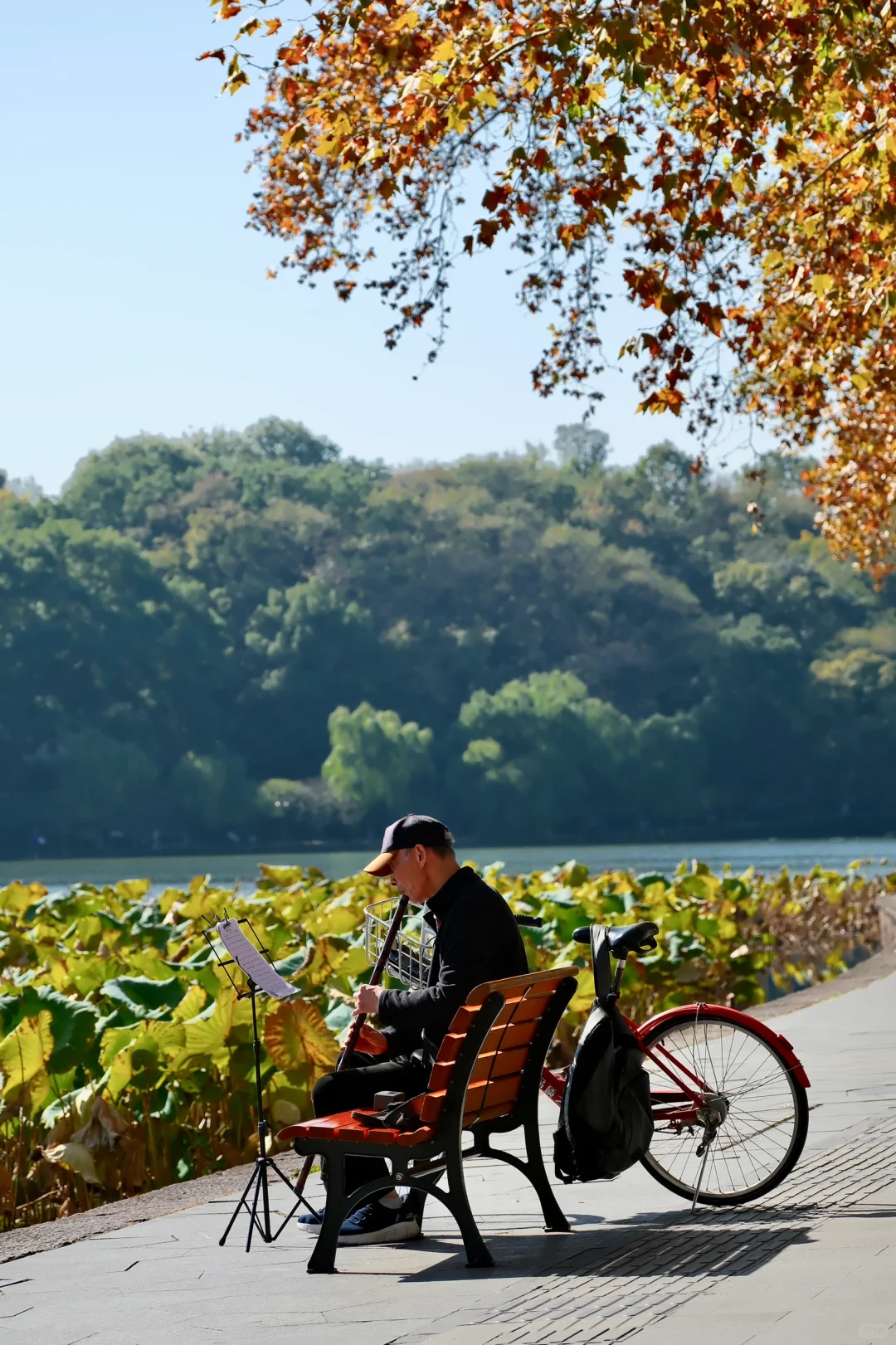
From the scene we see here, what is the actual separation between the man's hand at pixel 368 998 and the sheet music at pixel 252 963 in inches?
7.3

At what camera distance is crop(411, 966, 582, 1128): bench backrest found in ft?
16.0

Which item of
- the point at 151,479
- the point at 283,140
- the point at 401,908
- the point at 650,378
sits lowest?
the point at 401,908

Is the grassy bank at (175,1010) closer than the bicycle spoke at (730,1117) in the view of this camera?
No

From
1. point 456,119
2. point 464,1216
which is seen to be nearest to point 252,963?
point 464,1216

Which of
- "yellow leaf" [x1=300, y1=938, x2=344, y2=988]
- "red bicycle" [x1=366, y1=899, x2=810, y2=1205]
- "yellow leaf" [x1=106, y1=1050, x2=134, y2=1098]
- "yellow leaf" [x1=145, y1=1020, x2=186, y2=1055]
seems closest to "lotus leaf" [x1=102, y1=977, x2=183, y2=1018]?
"yellow leaf" [x1=145, y1=1020, x2=186, y2=1055]

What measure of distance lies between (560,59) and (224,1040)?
4.43 m

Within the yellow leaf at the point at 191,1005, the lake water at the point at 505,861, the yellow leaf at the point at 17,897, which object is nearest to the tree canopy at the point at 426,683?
the lake water at the point at 505,861

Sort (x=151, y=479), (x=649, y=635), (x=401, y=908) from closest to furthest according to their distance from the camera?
1. (x=401, y=908)
2. (x=649, y=635)
3. (x=151, y=479)

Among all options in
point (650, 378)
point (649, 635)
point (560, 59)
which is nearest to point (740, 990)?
point (650, 378)

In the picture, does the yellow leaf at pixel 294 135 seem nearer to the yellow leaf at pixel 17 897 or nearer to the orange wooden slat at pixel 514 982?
the orange wooden slat at pixel 514 982

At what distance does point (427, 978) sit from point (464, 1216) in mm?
724

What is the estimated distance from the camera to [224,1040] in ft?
23.9

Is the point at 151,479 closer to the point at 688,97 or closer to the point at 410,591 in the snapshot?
the point at 410,591

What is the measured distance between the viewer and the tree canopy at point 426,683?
3413 inches
